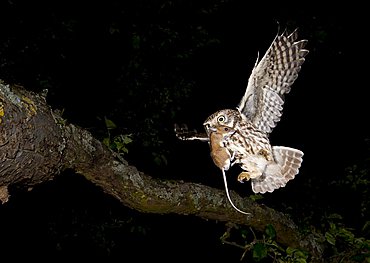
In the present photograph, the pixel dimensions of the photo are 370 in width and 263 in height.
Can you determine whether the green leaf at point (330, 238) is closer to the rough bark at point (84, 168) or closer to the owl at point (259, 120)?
the rough bark at point (84, 168)

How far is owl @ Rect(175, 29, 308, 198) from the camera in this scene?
4.96 ft

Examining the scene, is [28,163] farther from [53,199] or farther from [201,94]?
[201,94]

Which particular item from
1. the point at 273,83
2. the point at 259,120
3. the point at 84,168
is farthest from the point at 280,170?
the point at 84,168

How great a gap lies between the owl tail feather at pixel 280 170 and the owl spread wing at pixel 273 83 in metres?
0.15

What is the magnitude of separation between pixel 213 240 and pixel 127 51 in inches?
77.5

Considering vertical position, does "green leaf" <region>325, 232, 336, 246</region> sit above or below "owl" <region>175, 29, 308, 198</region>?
below

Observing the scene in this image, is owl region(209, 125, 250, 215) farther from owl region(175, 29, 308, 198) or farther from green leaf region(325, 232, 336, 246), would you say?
green leaf region(325, 232, 336, 246)

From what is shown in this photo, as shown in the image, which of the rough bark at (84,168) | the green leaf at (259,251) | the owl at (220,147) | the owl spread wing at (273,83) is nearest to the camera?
the rough bark at (84,168)

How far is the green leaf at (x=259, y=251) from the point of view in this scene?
→ 5.78 feet

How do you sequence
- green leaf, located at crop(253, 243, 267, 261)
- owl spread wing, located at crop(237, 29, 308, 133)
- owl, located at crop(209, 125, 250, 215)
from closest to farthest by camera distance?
owl, located at crop(209, 125, 250, 215) < owl spread wing, located at crop(237, 29, 308, 133) < green leaf, located at crop(253, 243, 267, 261)

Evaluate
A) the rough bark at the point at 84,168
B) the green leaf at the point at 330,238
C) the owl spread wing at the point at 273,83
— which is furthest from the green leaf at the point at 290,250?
the owl spread wing at the point at 273,83

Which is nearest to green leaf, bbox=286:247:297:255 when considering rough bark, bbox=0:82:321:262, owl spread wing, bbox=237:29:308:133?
rough bark, bbox=0:82:321:262

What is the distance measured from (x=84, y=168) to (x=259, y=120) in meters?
0.66

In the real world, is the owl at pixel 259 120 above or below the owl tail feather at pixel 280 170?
above
